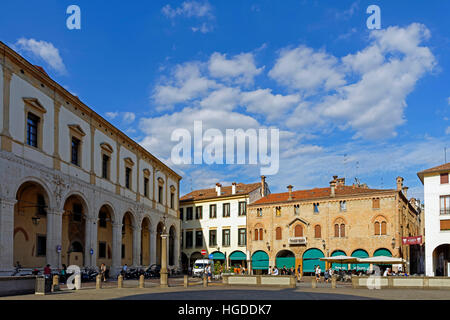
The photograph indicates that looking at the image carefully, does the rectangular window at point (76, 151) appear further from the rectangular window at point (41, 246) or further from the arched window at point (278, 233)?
the arched window at point (278, 233)

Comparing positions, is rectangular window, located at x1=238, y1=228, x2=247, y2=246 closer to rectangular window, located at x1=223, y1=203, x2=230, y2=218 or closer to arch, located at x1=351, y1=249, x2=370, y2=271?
rectangular window, located at x1=223, y1=203, x2=230, y2=218

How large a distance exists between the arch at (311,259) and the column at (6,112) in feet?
107

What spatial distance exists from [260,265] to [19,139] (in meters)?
32.8

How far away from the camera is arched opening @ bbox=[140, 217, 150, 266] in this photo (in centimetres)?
4656

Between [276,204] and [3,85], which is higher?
[3,85]

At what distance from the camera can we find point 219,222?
57344 millimetres

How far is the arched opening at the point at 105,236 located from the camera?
37.5 metres

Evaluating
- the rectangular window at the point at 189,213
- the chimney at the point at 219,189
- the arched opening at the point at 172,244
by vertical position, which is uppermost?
the chimney at the point at 219,189

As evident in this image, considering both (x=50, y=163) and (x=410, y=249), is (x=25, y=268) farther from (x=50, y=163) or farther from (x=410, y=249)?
(x=410, y=249)

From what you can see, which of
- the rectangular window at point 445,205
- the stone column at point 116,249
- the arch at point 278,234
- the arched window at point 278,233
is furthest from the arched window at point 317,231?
the stone column at point 116,249

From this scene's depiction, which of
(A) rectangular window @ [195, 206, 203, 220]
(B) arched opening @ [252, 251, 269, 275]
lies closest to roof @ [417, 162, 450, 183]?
(B) arched opening @ [252, 251, 269, 275]

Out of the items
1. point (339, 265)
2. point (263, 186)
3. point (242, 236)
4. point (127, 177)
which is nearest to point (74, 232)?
point (127, 177)
